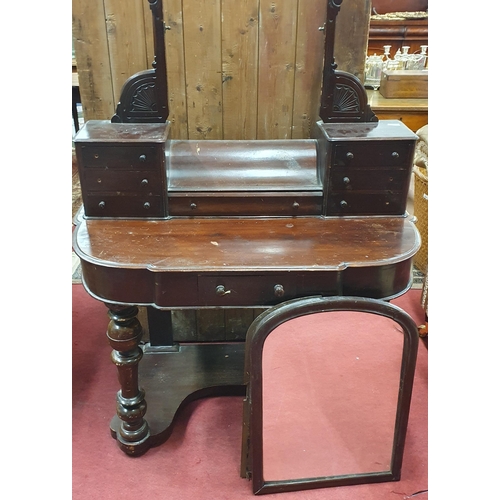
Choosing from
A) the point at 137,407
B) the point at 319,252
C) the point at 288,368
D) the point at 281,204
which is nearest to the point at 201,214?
the point at 281,204

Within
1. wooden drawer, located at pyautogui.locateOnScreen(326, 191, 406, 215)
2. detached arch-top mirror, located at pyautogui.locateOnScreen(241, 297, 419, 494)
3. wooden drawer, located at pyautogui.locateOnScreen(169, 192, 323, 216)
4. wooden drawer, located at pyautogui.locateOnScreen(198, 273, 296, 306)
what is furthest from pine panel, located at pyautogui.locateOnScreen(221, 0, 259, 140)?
detached arch-top mirror, located at pyautogui.locateOnScreen(241, 297, 419, 494)

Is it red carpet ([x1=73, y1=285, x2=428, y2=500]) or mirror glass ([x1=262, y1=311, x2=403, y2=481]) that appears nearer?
mirror glass ([x1=262, y1=311, x2=403, y2=481])

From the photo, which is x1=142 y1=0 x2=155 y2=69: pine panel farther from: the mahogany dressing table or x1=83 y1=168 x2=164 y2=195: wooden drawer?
x1=83 y1=168 x2=164 y2=195: wooden drawer

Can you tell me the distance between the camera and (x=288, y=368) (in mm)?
1715

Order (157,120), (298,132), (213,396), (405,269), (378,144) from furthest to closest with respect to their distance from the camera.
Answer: (213,396) < (298,132) < (157,120) < (378,144) < (405,269)

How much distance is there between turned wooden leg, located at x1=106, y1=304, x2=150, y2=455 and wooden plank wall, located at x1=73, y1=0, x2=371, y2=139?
2.65 feet

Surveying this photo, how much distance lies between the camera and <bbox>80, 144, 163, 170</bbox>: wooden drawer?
1693 millimetres

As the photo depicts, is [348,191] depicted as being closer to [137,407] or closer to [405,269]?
[405,269]

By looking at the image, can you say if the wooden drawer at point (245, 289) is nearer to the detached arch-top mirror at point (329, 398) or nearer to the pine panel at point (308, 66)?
the detached arch-top mirror at point (329, 398)

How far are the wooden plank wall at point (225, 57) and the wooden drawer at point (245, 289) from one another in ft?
2.52

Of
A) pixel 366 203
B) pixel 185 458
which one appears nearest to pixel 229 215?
pixel 366 203

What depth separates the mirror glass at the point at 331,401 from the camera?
168 centimetres

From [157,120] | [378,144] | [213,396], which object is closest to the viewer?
[378,144]

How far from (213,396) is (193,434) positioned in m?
0.22
